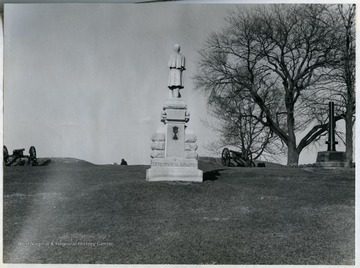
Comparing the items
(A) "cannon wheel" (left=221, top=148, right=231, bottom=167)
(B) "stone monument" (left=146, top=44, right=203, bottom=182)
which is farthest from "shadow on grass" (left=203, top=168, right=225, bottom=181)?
(A) "cannon wheel" (left=221, top=148, right=231, bottom=167)

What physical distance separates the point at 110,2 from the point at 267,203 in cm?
498

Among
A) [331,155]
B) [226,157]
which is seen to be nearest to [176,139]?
[331,155]

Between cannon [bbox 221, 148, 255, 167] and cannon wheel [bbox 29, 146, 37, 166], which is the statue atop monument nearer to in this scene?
cannon wheel [bbox 29, 146, 37, 166]

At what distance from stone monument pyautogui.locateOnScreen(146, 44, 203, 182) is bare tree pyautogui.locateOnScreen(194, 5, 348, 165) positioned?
425 cm

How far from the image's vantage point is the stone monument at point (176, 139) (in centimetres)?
1119

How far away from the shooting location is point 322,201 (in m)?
9.99

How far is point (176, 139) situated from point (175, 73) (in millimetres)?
1578

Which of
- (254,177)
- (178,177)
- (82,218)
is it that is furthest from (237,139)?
(82,218)

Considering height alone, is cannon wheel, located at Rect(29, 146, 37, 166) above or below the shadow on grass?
above

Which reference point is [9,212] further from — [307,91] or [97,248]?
[307,91]

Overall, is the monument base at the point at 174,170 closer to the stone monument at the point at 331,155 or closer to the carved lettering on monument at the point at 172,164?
the carved lettering on monument at the point at 172,164

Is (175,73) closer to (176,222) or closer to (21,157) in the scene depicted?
(176,222)

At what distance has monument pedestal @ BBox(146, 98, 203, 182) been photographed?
1115 cm

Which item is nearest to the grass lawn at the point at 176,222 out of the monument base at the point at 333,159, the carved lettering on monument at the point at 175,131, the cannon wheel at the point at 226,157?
the carved lettering on monument at the point at 175,131
